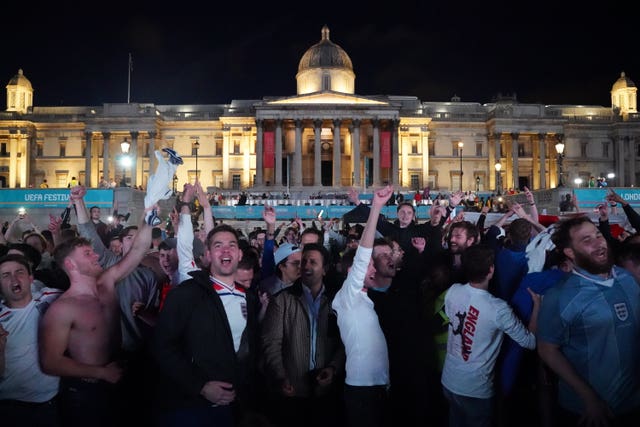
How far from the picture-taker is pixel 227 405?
172 inches

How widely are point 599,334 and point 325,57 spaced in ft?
206

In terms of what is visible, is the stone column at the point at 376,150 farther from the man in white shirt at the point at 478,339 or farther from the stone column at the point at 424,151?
the man in white shirt at the point at 478,339

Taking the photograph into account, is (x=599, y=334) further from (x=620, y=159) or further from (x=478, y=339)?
(x=620, y=159)

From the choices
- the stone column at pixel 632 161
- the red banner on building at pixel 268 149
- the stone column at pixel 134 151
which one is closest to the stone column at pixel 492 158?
the stone column at pixel 632 161

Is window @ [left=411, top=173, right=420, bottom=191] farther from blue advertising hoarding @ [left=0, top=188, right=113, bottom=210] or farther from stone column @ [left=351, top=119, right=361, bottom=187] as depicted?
blue advertising hoarding @ [left=0, top=188, right=113, bottom=210]

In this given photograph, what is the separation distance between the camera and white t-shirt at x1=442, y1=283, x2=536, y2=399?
476 cm

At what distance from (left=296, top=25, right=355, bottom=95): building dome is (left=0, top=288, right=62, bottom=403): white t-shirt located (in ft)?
195

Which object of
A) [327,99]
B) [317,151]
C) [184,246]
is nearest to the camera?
[184,246]

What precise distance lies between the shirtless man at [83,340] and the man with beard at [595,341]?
11.9ft

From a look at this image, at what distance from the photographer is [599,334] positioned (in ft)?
13.0

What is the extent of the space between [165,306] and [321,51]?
63.2 m

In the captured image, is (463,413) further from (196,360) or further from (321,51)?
(321,51)

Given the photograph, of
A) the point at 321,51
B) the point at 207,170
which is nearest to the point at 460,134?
the point at 321,51

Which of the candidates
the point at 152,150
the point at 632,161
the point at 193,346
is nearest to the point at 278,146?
the point at 152,150
